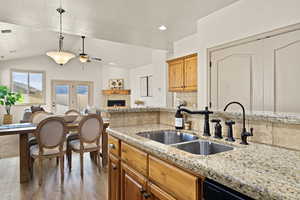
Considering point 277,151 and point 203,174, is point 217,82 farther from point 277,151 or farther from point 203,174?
point 203,174

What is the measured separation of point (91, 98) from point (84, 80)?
0.99 metres

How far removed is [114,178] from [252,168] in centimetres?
124

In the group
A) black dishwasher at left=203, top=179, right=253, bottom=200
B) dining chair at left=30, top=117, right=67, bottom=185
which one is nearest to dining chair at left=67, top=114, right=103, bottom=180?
dining chair at left=30, top=117, right=67, bottom=185

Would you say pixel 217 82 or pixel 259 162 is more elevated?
pixel 217 82

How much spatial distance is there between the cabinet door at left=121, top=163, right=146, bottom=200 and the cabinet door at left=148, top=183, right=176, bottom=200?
78 millimetres

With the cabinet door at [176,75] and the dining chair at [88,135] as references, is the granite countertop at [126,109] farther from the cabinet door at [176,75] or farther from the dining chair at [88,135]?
the cabinet door at [176,75]

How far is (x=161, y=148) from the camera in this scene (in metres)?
1.16

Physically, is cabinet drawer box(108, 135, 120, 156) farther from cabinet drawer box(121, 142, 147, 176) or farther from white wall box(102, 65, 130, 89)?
white wall box(102, 65, 130, 89)

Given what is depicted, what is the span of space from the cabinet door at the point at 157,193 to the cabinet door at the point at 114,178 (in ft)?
1.72

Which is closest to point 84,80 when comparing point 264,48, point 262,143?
point 264,48

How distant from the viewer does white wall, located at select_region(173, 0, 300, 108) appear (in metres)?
2.19

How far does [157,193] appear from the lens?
1.13 meters

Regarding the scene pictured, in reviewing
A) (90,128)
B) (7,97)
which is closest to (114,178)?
(90,128)

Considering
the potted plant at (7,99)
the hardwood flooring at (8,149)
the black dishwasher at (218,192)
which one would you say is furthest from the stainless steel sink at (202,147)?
the potted plant at (7,99)
